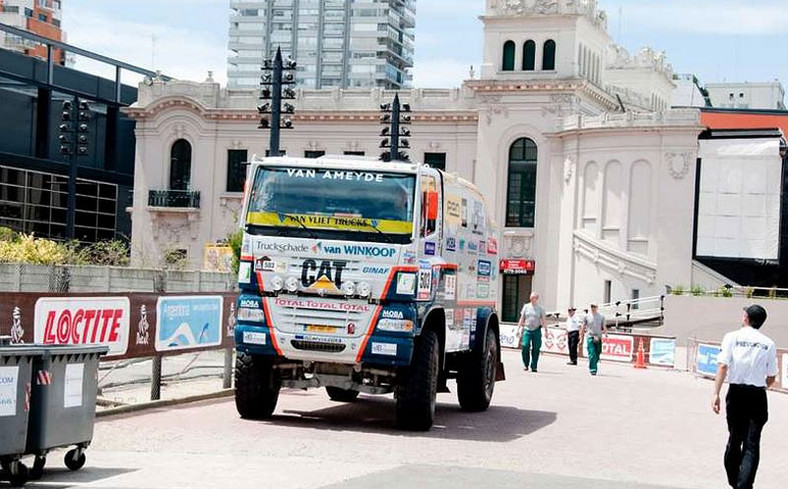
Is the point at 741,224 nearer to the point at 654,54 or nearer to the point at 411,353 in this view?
the point at 654,54

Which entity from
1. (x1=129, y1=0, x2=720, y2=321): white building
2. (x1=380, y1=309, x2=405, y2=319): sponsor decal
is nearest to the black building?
(x1=129, y1=0, x2=720, y2=321): white building

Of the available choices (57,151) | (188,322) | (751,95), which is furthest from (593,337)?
(751,95)

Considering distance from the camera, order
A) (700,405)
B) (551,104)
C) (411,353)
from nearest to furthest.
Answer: (411,353) → (700,405) → (551,104)

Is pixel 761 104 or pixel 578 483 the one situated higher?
pixel 761 104

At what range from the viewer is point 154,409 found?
18562 mm

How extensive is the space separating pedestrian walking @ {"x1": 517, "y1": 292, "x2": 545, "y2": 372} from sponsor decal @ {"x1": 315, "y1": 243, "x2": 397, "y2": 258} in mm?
14260

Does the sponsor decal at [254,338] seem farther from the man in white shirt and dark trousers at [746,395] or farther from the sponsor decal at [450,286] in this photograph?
the man in white shirt and dark trousers at [746,395]

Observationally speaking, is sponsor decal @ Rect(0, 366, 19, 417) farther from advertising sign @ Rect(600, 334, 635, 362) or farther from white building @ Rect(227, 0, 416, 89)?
white building @ Rect(227, 0, 416, 89)

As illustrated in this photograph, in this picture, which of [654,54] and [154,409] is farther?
[654,54]

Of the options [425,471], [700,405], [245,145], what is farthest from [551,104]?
[425,471]

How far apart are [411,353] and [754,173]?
4633cm

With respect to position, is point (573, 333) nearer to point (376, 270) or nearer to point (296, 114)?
point (376, 270)

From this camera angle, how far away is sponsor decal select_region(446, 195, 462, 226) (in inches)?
733

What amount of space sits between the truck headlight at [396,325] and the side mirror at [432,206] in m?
1.40
